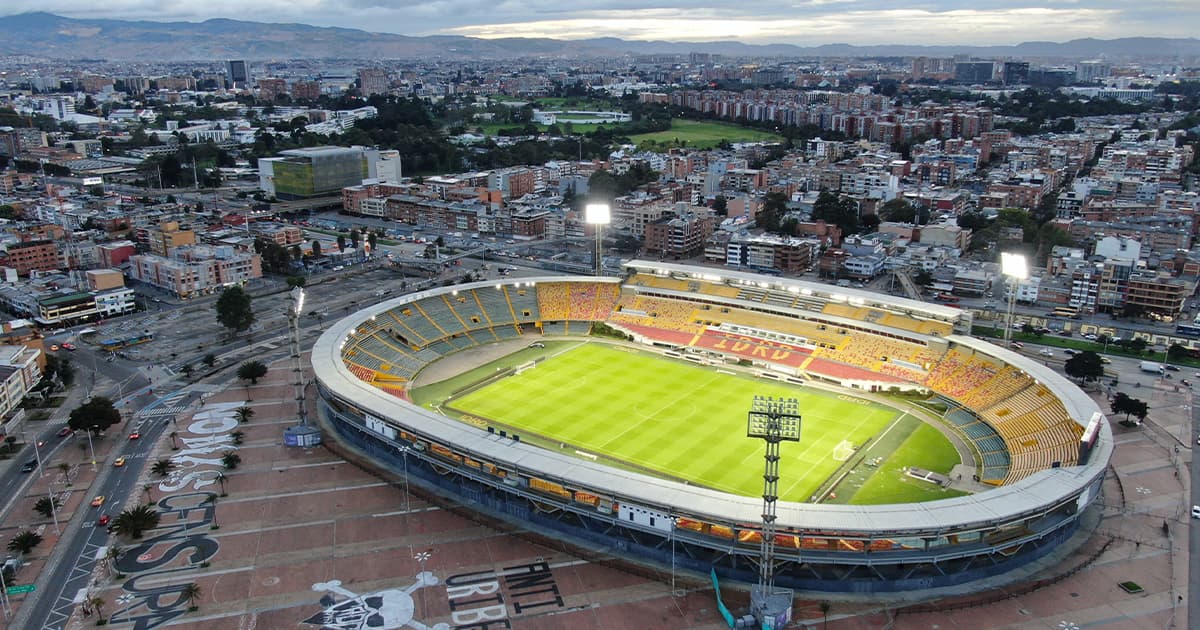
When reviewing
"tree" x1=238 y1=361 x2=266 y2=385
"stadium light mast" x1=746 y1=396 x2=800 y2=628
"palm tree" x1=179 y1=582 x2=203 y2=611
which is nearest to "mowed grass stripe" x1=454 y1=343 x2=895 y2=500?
"stadium light mast" x1=746 y1=396 x2=800 y2=628

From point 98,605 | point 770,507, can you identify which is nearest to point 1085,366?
point 770,507

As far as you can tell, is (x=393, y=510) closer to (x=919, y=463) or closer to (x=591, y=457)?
(x=591, y=457)

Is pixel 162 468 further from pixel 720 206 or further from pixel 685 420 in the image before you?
pixel 720 206

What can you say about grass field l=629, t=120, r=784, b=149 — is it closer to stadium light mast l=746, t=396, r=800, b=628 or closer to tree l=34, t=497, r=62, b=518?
tree l=34, t=497, r=62, b=518

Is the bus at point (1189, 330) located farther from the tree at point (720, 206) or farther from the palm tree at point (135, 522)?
the palm tree at point (135, 522)

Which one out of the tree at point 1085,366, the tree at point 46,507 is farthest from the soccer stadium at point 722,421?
the tree at point 46,507

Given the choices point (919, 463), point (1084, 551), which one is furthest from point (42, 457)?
point (1084, 551)

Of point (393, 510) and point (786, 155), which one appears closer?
point (393, 510)
